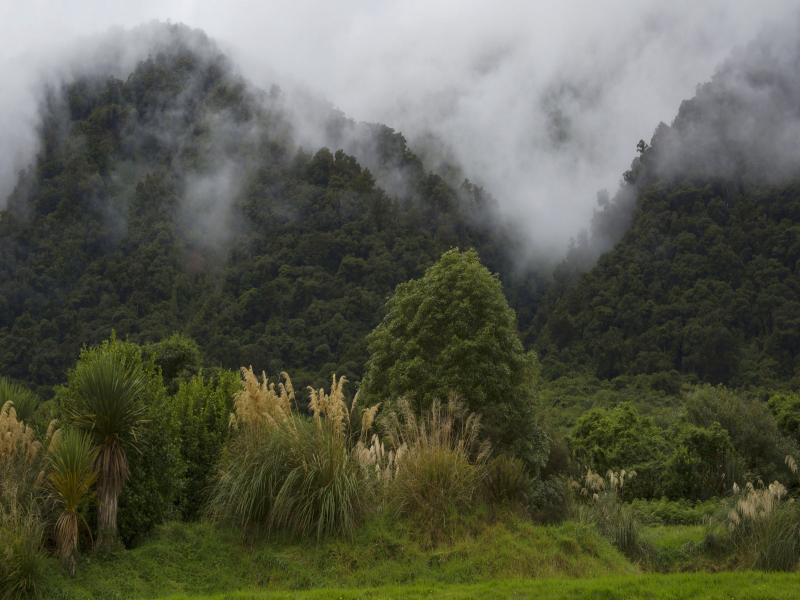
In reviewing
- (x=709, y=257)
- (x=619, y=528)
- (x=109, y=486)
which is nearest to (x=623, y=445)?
(x=619, y=528)

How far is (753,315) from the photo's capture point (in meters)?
68.9

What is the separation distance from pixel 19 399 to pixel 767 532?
11067mm

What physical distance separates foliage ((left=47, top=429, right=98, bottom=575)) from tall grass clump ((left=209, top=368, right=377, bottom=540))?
68.3 inches

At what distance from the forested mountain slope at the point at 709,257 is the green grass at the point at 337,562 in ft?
198

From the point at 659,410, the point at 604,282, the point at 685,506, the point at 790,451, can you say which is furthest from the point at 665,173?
the point at 685,506

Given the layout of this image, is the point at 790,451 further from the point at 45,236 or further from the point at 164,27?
the point at 164,27

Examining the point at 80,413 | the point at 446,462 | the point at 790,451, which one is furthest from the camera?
the point at 790,451

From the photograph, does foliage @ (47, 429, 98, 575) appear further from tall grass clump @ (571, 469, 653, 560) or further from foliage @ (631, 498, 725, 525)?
foliage @ (631, 498, 725, 525)

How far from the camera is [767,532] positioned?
8.76 m

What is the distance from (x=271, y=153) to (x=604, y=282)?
160 feet

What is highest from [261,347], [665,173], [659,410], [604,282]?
[665,173]

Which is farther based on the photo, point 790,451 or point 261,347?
point 261,347

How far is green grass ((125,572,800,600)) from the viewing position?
651 cm

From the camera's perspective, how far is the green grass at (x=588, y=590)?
21.4 feet
